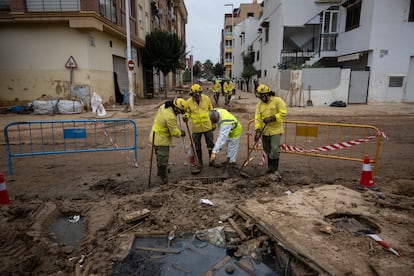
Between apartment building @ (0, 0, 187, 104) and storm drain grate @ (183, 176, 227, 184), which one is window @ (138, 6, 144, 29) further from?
storm drain grate @ (183, 176, 227, 184)

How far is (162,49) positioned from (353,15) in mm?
14392

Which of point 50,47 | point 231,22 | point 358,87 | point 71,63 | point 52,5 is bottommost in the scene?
point 358,87

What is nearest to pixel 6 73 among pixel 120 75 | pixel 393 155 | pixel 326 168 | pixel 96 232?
pixel 120 75

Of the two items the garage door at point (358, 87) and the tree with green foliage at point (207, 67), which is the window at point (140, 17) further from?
the tree with green foliage at point (207, 67)

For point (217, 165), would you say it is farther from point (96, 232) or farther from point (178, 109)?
A: point (96, 232)

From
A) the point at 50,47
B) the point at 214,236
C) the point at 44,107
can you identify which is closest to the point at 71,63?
the point at 50,47

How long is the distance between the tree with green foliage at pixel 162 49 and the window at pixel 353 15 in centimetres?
1296

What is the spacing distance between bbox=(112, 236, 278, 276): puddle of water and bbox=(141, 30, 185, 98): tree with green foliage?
68.3 ft

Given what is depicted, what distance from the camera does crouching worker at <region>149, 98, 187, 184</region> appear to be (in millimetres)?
5023

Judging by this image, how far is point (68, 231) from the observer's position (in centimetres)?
383

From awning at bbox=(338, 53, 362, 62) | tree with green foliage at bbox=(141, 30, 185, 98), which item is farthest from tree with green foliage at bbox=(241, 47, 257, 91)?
awning at bbox=(338, 53, 362, 62)

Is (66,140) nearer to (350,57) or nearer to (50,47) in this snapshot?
(50,47)

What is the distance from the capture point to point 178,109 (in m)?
5.10

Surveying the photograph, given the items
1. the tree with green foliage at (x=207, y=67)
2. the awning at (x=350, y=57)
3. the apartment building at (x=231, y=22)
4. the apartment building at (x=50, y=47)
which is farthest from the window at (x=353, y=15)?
the tree with green foliage at (x=207, y=67)
